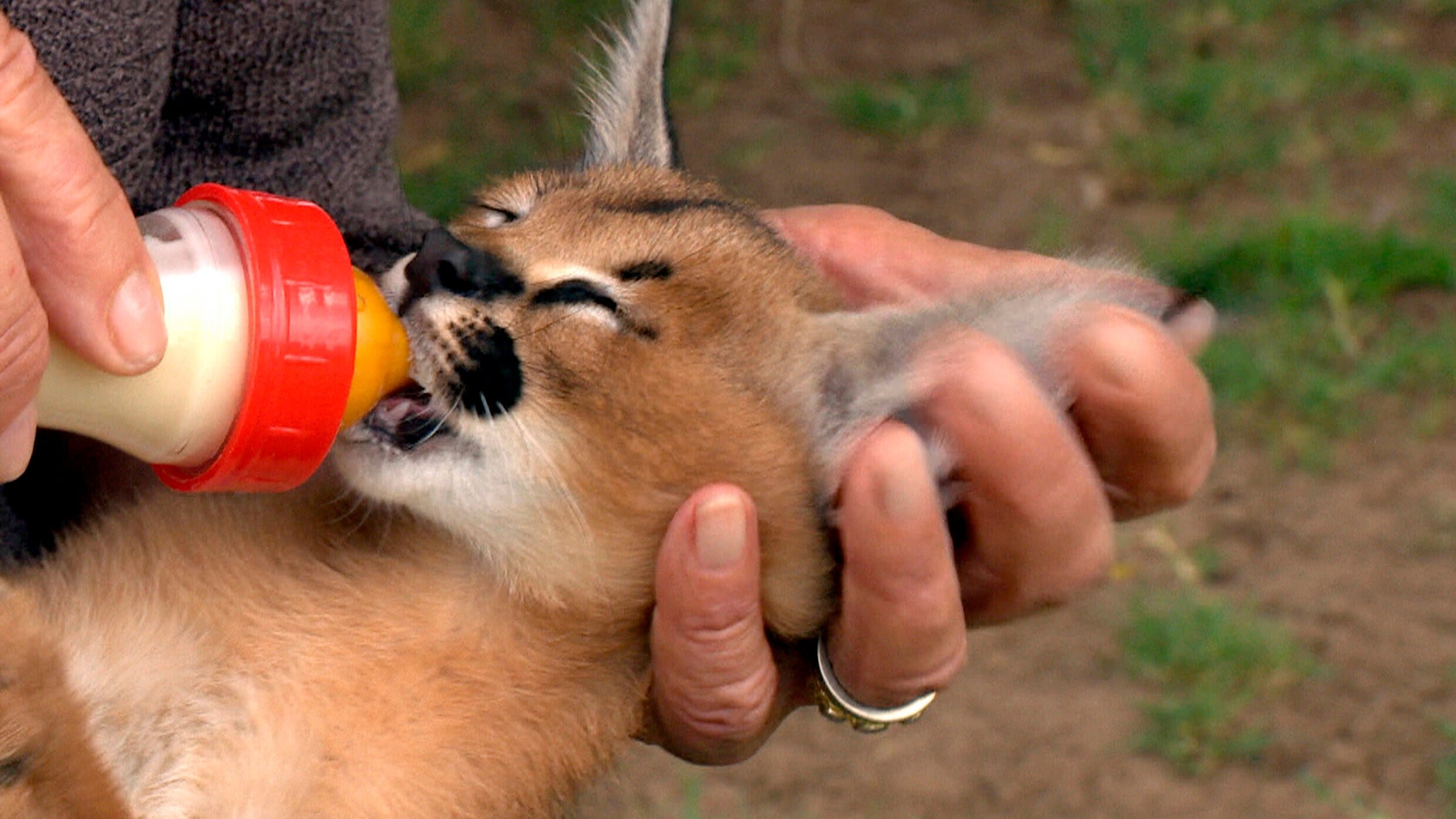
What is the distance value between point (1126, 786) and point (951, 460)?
5.91ft

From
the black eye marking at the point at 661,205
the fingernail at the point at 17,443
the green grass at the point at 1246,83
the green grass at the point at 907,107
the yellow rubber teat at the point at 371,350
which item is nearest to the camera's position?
the fingernail at the point at 17,443

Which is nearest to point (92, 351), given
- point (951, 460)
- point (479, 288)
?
point (479, 288)

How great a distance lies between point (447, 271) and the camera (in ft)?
7.66

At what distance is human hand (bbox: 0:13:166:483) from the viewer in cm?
177

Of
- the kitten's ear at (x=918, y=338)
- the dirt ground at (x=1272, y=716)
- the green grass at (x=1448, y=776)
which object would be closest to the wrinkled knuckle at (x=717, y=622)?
the kitten's ear at (x=918, y=338)

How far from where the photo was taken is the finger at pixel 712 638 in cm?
227

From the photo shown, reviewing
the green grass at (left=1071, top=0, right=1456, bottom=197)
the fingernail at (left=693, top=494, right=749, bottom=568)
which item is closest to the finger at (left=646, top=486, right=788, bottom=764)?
the fingernail at (left=693, top=494, right=749, bottom=568)

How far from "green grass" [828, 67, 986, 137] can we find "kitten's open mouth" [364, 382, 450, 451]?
4096 millimetres

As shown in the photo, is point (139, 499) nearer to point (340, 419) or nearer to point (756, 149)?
point (340, 419)

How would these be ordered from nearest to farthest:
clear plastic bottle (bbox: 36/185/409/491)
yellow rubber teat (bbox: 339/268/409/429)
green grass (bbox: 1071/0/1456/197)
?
clear plastic bottle (bbox: 36/185/409/491) < yellow rubber teat (bbox: 339/268/409/429) < green grass (bbox: 1071/0/1456/197)

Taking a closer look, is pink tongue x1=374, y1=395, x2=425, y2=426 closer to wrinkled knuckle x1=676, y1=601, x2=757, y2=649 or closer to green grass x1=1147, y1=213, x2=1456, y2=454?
wrinkled knuckle x1=676, y1=601, x2=757, y2=649

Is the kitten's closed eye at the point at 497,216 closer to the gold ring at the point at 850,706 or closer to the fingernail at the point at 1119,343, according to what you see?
the gold ring at the point at 850,706

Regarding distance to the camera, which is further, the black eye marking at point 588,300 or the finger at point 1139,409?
the black eye marking at point 588,300

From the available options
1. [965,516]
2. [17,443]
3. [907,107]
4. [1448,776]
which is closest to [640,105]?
[965,516]
